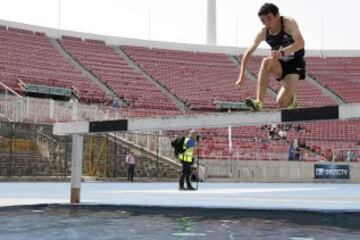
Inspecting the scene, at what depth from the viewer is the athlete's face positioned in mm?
6277

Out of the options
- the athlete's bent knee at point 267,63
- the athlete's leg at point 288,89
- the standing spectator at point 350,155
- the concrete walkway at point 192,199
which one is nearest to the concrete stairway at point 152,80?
the standing spectator at point 350,155

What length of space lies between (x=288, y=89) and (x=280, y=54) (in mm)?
856

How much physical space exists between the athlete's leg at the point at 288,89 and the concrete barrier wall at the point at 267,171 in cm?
2419

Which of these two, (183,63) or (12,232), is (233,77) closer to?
(183,63)

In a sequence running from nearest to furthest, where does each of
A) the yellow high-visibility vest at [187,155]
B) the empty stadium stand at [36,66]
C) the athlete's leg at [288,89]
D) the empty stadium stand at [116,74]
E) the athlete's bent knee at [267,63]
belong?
1. the athlete's bent knee at [267,63]
2. the athlete's leg at [288,89]
3. the yellow high-visibility vest at [187,155]
4. the empty stadium stand at [36,66]
5. the empty stadium stand at [116,74]

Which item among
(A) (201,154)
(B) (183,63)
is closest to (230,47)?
(B) (183,63)

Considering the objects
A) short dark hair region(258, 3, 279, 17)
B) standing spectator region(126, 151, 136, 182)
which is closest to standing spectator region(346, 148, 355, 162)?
standing spectator region(126, 151, 136, 182)

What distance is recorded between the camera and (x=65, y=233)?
216 inches

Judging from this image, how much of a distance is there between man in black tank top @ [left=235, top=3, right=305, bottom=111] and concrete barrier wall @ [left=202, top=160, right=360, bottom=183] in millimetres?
24443

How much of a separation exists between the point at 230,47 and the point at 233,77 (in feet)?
22.0

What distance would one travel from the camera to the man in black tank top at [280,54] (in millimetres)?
6273

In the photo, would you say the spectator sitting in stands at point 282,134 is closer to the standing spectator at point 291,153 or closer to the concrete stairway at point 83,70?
the standing spectator at point 291,153

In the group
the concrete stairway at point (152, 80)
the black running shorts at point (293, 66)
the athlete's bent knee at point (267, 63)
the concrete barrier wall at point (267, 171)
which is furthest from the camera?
the concrete stairway at point (152, 80)

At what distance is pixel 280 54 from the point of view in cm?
624
